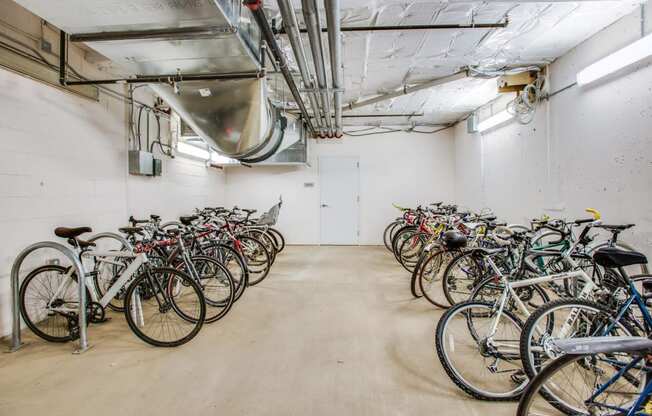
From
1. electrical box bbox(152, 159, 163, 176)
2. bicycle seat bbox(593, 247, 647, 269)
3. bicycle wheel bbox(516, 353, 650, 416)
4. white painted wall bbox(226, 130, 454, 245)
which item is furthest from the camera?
white painted wall bbox(226, 130, 454, 245)

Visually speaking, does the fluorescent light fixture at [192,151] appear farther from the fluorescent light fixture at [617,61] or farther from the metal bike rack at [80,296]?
the fluorescent light fixture at [617,61]

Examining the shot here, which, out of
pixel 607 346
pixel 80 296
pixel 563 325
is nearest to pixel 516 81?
pixel 563 325

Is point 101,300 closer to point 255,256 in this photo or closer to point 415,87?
point 255,256

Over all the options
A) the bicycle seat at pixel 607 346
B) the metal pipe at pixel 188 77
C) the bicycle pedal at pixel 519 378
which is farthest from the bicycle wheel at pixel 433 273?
the metal pipe at pixel 188 77

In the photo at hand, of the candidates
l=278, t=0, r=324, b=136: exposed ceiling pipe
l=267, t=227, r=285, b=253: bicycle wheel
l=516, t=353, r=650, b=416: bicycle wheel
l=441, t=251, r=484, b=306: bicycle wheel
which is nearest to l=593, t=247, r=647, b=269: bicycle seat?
l=516, t=353, r=650, b=416: bicycle wheel

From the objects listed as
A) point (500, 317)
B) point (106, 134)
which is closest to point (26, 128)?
point (106, 134)

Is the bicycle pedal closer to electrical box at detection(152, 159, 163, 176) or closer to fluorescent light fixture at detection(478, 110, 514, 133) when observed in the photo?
fluorescent light fixture at detection(478, 110, 514, 133)

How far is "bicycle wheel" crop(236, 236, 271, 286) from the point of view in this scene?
358 cm

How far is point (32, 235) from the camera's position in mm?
2486

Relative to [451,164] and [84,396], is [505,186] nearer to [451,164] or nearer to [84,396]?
[451,164]

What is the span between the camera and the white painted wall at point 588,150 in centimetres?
238

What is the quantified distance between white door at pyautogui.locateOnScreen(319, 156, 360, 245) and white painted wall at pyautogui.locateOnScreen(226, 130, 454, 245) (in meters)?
0.11

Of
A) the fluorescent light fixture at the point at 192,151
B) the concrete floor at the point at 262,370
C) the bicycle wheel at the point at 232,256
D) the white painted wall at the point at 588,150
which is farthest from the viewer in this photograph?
the fluorescent light fixture at the point at 192,151

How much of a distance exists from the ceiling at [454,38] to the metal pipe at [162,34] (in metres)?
0.66
